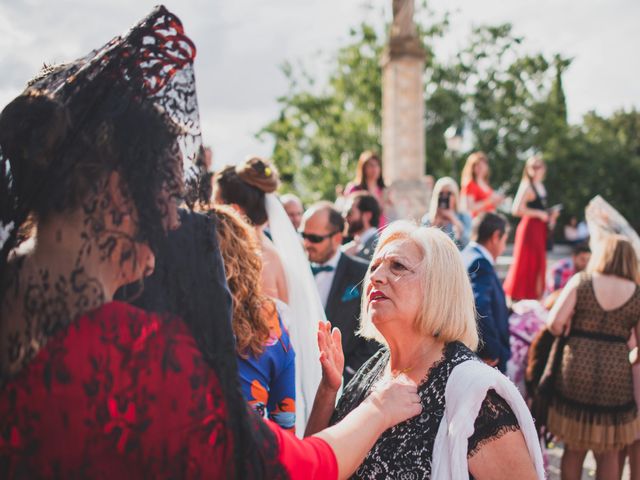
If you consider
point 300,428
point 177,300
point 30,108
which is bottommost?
point 300,428

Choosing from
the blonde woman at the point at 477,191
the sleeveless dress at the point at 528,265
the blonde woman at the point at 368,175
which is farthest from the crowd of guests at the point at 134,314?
the blonde woman at the point at 477,191

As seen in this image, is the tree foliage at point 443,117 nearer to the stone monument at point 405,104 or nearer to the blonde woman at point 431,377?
the stone monument at point 405,104

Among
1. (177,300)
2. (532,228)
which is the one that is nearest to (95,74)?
(177,300)

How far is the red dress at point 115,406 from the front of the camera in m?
1.29

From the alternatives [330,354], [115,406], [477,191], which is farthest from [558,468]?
[115,406]

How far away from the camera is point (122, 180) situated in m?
1.35

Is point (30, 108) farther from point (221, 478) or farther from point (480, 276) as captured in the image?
point (480, 276)

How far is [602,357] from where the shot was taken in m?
4.64

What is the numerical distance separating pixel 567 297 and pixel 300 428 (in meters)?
2.31

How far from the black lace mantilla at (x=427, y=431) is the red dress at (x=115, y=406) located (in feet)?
2.93

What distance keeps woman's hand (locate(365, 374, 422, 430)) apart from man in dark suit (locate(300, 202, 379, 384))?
2.24 m

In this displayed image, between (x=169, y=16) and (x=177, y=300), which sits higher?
(x=169, y=16)

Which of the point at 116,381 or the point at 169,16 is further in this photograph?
the point at 169,16

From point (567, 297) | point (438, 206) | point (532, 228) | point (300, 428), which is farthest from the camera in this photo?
point (532, 228)
